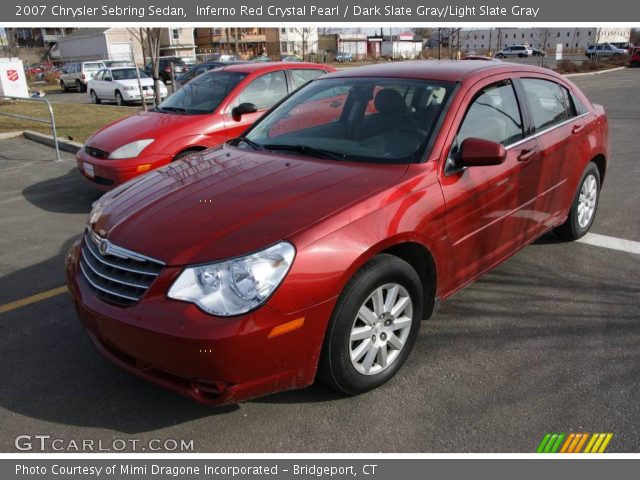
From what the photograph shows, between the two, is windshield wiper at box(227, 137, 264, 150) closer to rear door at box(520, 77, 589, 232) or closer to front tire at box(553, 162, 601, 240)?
rear door at box(520, 77, 589, 232)

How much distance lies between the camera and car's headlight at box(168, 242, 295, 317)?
8.33ft

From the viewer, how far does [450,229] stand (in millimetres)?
3381

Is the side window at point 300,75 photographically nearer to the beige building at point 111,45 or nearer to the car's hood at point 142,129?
the car's hood at point 142,129

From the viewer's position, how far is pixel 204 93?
7.38 m

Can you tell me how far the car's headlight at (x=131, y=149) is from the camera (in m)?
6.46

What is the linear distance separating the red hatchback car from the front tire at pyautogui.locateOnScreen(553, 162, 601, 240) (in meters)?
3.62

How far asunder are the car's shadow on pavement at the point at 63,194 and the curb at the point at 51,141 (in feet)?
6.36

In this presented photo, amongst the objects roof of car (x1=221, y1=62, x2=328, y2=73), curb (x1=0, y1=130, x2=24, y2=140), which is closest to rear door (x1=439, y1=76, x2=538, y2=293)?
roof of car (x1=221, y1=62, x2=328, y2=73)

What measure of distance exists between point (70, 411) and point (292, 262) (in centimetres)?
153

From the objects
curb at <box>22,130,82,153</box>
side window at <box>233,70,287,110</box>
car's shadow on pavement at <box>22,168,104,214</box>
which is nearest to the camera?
car's shadow on pavement at <box>22,168,104,214</box>

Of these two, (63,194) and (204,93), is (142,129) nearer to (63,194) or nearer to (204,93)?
(204,93)

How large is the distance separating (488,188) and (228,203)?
171 cm

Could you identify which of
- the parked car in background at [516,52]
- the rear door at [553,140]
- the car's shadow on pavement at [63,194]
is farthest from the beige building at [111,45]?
the rear door at [553,140]

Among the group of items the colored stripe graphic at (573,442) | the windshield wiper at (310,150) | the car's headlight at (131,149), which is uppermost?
the windshield wiper at (310,150)
